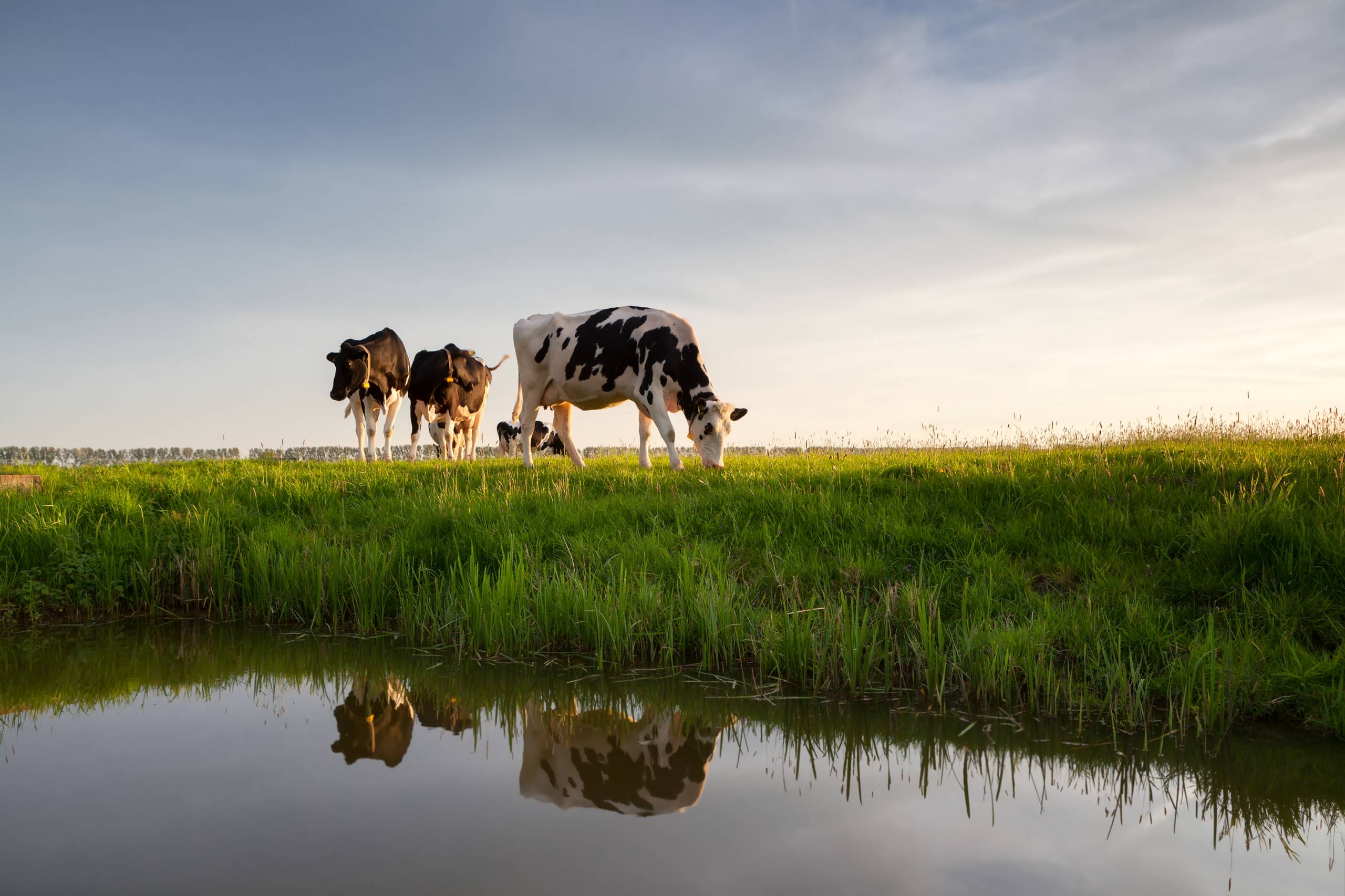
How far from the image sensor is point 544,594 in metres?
6.36

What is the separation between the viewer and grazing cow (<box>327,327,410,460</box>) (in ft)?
59.9

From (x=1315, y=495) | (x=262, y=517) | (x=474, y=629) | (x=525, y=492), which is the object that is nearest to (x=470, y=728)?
(x=474, y=629)

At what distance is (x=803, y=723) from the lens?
4.66 meters

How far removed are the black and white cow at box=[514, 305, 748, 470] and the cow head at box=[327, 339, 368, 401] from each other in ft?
17.1

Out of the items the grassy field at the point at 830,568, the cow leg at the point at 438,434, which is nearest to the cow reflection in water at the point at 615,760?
the grassy field at the point at 830,568

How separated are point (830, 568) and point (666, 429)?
19.4ft

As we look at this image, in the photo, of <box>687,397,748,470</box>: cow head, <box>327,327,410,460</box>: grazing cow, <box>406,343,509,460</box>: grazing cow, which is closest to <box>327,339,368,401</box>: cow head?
<box>327,327,410,460</box>: grazing cow

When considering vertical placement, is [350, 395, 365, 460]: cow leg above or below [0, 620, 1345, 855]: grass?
above

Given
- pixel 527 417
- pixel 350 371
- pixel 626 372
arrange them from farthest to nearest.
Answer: pixel 350 371, pixel 527 417, pixel 626 372

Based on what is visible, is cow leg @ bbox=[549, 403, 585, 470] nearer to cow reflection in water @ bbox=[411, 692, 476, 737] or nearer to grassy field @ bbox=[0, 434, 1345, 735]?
grassy field @ bbox=[0, 434, 1345, 735]

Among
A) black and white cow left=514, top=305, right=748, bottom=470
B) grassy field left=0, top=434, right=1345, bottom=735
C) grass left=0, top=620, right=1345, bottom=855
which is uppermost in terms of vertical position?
black and white cow left=514, top=305, right=748, bottom=470

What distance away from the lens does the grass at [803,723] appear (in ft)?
12.4

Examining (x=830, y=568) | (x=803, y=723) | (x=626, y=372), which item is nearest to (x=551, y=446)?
(x=626, y=372)

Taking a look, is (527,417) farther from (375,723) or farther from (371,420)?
(375,723)
